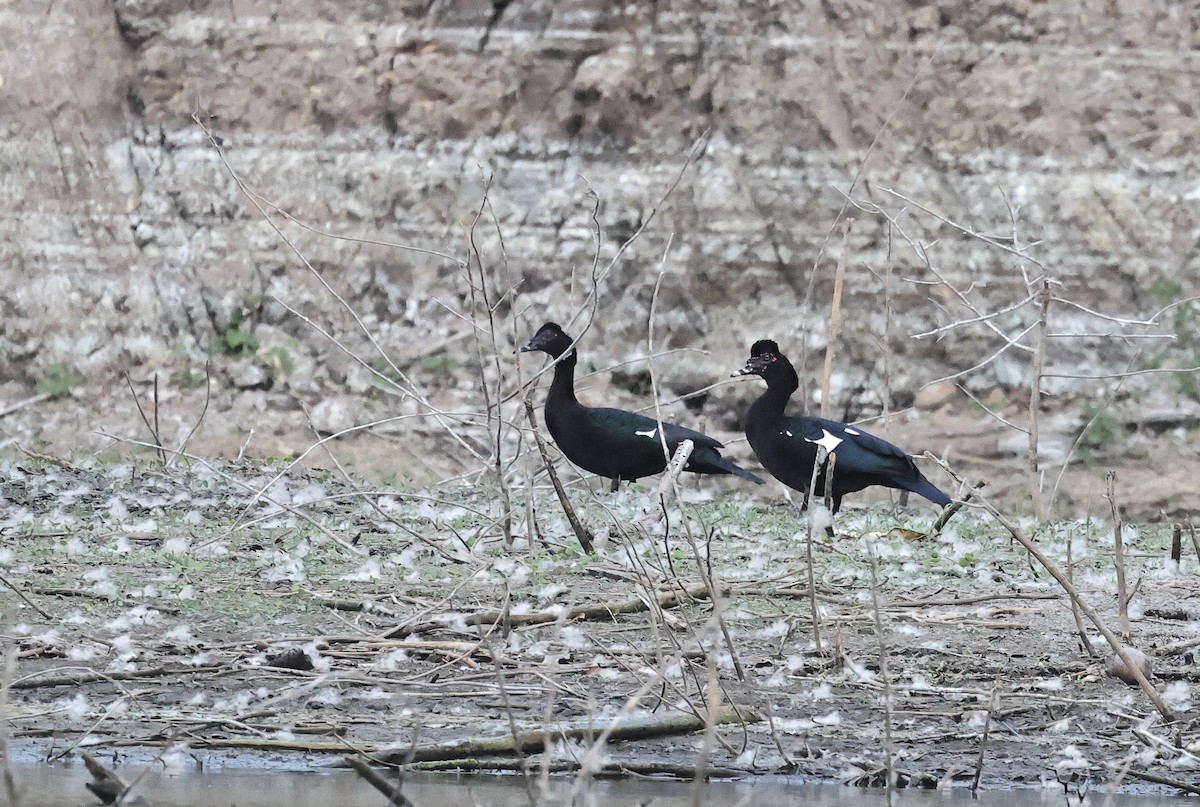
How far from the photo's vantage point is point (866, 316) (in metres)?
A: 13.8

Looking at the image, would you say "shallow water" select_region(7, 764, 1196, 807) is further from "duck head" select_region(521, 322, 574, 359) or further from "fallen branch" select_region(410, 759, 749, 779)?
"duck head" select_region(521, 322, 574, 359)

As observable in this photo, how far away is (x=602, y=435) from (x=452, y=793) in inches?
196

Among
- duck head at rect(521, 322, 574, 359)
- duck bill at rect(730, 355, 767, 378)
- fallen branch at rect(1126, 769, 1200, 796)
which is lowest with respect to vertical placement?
fallen branch at rect(1126, 769, 1200, 796)

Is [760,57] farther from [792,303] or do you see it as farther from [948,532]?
[948,532]

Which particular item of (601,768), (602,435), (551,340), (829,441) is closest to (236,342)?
(551,340)

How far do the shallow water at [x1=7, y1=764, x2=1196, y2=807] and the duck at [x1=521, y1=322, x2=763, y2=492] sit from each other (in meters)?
4.65

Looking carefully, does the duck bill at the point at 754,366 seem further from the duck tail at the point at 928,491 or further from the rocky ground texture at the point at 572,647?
the rocky ground texture at the point at 572,647

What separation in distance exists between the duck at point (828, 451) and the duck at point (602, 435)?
0.33 meters

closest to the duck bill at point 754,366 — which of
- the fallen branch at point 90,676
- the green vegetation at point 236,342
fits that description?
the fallen branch at point 90,676

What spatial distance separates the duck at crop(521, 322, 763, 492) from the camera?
893cm

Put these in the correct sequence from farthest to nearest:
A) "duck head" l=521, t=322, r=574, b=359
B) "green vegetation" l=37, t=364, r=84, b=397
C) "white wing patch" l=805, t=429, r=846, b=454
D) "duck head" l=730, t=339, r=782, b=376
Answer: "green vegetation" l=37, t=364, r=84, b=397 < "duck head" l=521, t=322, r=574, b=359 < "duck head" l=730, t=339, r=782, b=376 < "white wing patch" l=805, t=429, r=846, b=454

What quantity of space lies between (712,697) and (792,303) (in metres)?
11.2

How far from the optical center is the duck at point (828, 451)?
27.4 feet

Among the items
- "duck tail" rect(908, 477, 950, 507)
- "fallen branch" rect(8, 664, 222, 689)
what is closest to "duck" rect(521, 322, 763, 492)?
"duck tail" rect(908, 477, 950, 507)
